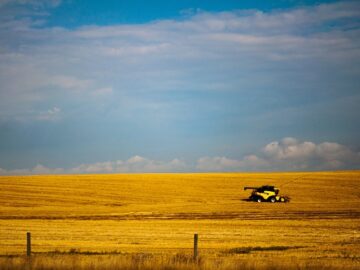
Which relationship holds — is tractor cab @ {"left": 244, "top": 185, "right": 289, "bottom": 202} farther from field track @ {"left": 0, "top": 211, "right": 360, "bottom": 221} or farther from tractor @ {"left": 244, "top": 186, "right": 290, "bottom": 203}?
field track @ {"left": 0, "top": 211, "right": 360, "bottom": 221}

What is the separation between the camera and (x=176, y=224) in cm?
3759

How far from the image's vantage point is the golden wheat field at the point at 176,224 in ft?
63.0

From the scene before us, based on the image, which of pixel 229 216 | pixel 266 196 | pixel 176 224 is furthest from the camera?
pixel 266 196

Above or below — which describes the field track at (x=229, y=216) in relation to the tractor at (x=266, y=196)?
below

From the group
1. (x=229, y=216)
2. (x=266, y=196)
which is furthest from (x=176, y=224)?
(x=266, y=196)

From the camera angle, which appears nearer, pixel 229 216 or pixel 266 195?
pixel 229 216

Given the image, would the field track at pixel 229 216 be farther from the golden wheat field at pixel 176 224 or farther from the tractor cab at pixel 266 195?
the tractor cab at pixel 266 195

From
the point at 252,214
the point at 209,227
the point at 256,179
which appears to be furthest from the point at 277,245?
the point at 256,179

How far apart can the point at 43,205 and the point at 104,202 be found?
6.24 m

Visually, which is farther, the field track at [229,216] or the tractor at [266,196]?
the tractor at [266,196]

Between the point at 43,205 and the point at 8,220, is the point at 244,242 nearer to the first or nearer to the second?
the point at 8,220

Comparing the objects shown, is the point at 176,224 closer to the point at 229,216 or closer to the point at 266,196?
the point at 229,216

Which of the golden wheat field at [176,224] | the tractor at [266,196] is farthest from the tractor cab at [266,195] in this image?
the golden wheat field at [176,224]

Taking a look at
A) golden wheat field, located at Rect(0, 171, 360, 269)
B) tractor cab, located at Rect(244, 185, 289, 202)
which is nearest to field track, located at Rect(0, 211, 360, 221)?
golden wheat field, located at Rect(0, 171, 360, 269)
